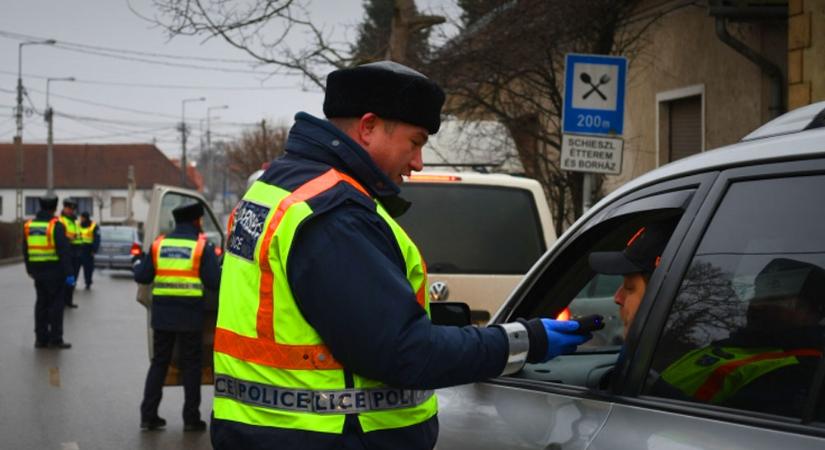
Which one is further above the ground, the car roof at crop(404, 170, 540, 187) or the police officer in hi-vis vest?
the car roof at crop(404, 170, 540, 187)

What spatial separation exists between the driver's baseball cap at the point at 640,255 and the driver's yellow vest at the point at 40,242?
41.2 ft

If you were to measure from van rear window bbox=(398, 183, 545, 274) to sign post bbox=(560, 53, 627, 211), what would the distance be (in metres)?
2.16

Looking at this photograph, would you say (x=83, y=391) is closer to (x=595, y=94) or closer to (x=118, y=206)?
(x=595, y=94)

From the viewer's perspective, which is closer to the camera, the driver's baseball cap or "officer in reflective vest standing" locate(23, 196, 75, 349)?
the driver's baseball cap

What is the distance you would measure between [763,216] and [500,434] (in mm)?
1071

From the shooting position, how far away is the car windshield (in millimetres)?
36219

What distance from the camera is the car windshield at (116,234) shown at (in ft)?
119

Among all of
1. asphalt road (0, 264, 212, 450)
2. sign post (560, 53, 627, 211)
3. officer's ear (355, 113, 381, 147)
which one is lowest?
asphalt road (0, 264, 212, 450)

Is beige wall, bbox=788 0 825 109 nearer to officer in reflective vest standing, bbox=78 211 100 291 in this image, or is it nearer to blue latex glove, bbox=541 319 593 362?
blue latex glove, bbox=541 319 593 362

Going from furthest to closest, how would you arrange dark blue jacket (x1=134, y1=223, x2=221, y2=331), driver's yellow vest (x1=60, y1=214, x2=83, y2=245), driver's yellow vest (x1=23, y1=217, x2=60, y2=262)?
driver's yellow vest (x1=60, y1=214, x2=83, y2=245)
driver's yellow vest (x1=23, y1=217, x2=60, y2=262)
dark blue jacket (x1=134, y1=223, x2=221, y2=331)

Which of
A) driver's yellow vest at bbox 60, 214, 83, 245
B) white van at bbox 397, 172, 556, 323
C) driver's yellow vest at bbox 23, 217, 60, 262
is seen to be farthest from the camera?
driver's yellow vest at bbox 60, 214, 83, 245

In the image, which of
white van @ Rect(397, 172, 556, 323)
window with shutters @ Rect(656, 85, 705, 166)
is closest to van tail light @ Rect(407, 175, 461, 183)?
white van @ Rect(397, 172, 556, 323)

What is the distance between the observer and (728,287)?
2674 mm

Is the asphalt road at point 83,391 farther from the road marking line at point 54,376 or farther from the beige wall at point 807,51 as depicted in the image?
the beige wall at point 807,51
